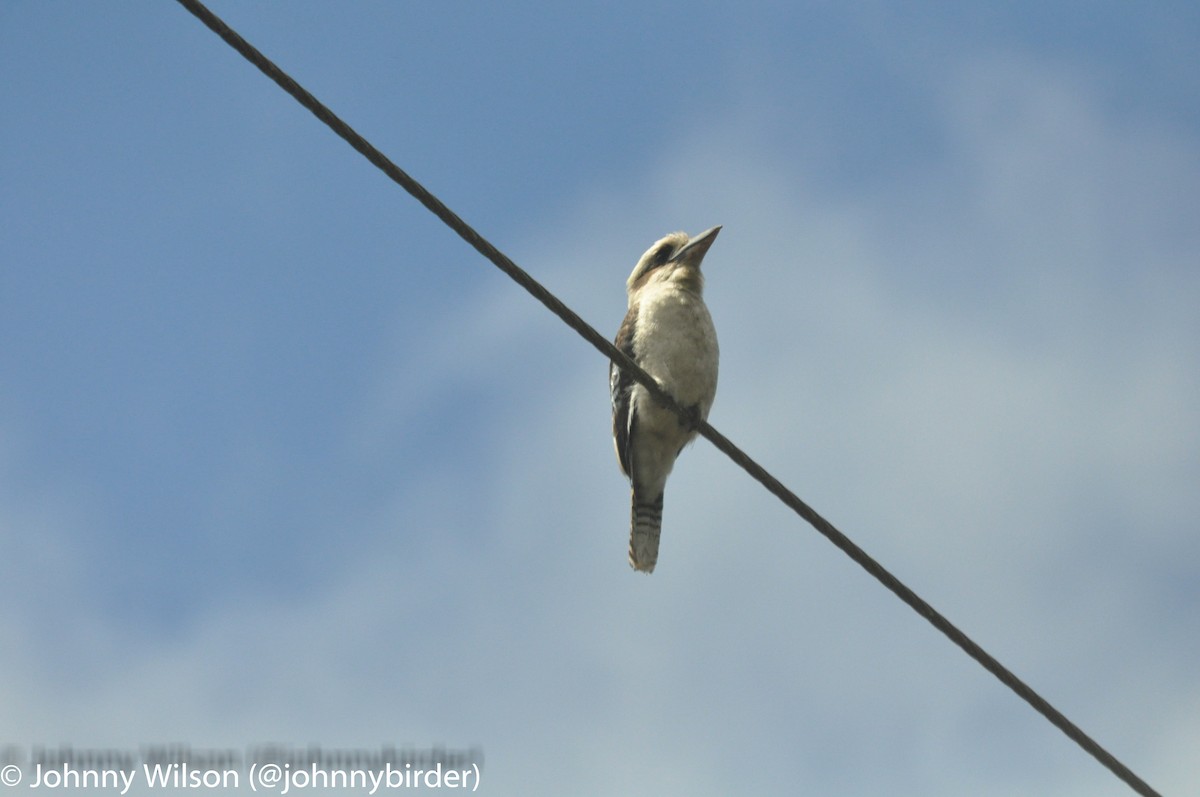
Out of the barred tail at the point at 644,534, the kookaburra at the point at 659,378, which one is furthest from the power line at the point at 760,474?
the barred tail at the point at 644,534

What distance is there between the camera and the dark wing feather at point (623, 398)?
8.48 m

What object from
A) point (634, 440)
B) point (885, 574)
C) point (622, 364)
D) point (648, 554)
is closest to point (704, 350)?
point (634, 440)

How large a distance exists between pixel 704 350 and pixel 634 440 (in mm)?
749

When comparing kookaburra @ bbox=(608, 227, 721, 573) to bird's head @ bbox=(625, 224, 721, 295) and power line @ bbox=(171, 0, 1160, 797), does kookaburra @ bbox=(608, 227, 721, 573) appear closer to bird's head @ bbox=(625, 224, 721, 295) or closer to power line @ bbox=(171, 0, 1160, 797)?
bird's head @ bbox=(625, 224, 721, 295)

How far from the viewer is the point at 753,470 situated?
5.20 metres

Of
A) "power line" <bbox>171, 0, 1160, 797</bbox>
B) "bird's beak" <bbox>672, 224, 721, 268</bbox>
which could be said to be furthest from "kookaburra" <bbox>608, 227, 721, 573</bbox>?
"power line" <bbox>171, 0, 1160, 797</bbox>

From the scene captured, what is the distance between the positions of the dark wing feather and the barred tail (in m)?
0.25

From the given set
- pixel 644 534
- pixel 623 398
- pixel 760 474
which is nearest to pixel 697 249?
pixel 623 398

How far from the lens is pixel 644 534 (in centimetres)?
873

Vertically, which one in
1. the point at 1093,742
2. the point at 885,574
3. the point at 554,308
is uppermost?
the point at 554,308

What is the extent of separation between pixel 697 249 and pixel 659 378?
4.16 ft

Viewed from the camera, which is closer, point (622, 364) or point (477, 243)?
point (477, 243)

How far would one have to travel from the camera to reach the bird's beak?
8.91m

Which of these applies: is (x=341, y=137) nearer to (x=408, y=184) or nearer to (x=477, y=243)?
(x=408, y=184)
